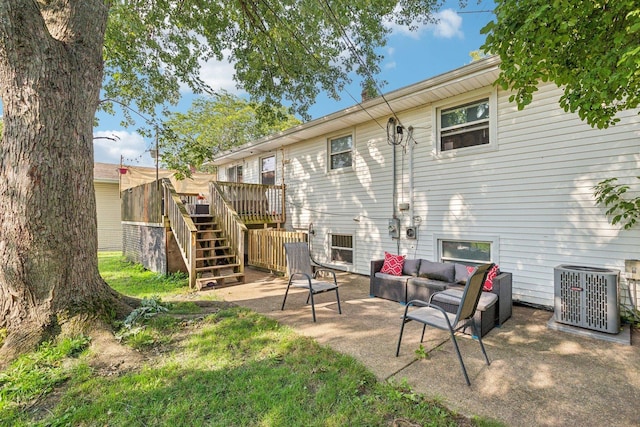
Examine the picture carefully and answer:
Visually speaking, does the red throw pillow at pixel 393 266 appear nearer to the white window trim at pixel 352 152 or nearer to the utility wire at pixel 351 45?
the white window trim at pixel 352 152

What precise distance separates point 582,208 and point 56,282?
287 inches

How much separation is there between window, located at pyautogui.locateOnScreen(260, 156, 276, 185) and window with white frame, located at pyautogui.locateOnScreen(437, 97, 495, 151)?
6311mm

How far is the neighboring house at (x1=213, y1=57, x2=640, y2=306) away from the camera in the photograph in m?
4.40

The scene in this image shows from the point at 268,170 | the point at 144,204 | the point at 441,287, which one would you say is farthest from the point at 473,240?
the point at 144,204

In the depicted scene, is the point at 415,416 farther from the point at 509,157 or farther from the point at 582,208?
the point at 509,157

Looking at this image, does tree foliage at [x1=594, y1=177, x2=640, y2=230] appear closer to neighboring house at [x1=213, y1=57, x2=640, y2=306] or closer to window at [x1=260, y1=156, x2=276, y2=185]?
neighboring house at [x1=213, y1=57, x2=640, y2=306]

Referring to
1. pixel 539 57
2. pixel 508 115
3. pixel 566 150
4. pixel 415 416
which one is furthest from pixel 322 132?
pixel 415 416

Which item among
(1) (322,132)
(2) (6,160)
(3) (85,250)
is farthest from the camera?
(1) (322,132)

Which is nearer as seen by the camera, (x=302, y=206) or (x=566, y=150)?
(x=566, y=150)

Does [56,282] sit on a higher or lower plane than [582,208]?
lower

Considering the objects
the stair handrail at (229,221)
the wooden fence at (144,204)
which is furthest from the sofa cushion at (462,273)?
the wooden fence at (144,204)

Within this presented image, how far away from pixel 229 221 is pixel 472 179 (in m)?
5.70

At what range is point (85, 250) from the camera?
346cm

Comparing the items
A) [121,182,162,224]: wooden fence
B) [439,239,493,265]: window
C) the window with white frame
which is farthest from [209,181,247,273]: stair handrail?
the window with white frame
